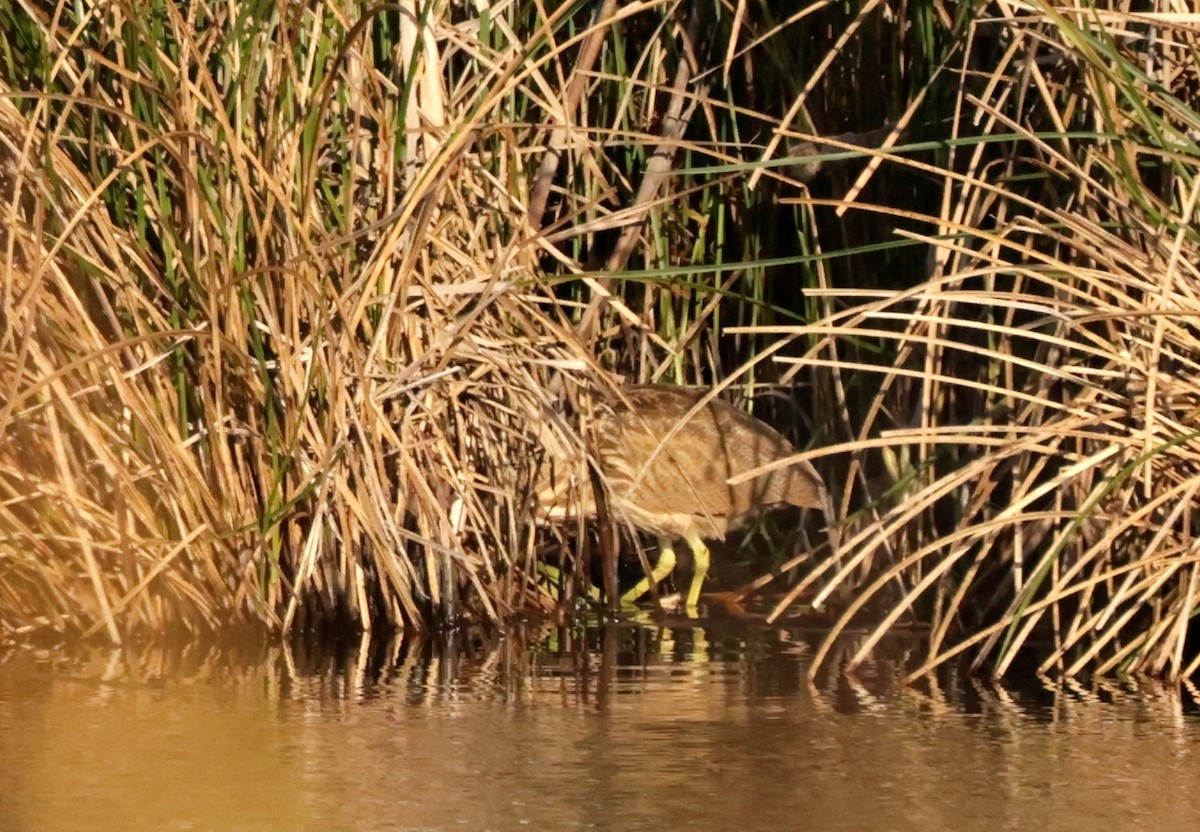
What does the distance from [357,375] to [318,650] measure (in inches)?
23.9

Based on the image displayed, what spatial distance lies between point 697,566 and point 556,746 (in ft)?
6.62

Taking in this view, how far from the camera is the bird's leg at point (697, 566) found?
18.2ft

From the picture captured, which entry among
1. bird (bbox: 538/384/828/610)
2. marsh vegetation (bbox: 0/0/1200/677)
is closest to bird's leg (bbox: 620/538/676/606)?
bird (bbox: 538/384/828/610)

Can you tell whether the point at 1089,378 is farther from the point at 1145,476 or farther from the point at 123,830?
the point at 123,830

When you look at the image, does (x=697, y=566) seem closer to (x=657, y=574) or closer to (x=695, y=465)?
(x=657, y=574)

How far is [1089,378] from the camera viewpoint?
461cm

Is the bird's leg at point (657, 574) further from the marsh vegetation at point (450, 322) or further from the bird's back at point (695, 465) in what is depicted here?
the marsh vegetation at point (450, 322)

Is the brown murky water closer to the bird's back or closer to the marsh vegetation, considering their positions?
the marsh vegetation

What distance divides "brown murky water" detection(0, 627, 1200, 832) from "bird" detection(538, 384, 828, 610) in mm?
957

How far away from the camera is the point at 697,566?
5719mm

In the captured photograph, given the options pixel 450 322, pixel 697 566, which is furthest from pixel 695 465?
pixel 450 322

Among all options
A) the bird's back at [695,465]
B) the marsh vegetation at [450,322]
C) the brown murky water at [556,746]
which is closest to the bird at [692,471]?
the bird's back at [695,465]

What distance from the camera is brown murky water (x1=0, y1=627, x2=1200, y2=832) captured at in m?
3.27

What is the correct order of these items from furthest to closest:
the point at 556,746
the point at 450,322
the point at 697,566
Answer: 1. the point at 697,566
2. the point at 450,322
3. the point at 556,746
